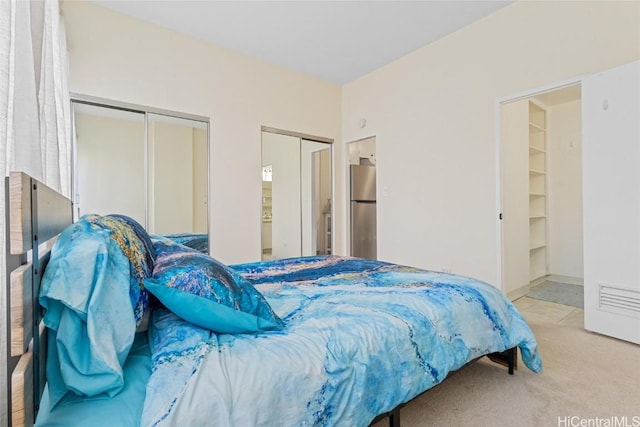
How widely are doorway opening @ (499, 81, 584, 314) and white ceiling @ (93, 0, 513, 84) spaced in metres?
1.59

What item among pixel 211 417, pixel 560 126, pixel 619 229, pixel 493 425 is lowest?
pixel 493 425

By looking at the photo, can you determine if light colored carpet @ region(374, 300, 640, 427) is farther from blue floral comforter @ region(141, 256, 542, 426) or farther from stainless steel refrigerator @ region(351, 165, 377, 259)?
stainless steel refrigerator @ region(351, 165, 377, 259)

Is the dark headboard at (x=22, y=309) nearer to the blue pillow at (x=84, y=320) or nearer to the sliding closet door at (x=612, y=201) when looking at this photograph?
the blue pillow at (x=84, y=320)

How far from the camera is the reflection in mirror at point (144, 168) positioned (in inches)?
118

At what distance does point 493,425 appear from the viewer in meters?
1.45

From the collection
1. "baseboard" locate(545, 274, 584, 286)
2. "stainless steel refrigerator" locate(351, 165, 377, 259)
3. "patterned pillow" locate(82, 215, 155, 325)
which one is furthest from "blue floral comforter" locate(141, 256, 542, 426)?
"baseboard" locate(545, 274, 584, 286)

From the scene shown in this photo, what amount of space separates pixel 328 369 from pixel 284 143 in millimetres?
3816

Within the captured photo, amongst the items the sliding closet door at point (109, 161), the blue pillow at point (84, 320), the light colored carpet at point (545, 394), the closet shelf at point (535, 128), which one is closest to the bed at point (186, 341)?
the blue pillow at point (84, 320)

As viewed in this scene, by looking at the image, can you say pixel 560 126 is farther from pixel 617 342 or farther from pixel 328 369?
pixel 328 369

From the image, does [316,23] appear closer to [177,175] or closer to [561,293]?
[177,175]

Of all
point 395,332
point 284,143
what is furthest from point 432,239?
point 395,332

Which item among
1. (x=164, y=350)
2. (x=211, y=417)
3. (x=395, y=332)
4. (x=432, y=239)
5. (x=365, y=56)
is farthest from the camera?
(x=365, y=56)

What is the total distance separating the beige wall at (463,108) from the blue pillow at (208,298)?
2.82 m

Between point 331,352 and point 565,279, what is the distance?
507 centimetres
